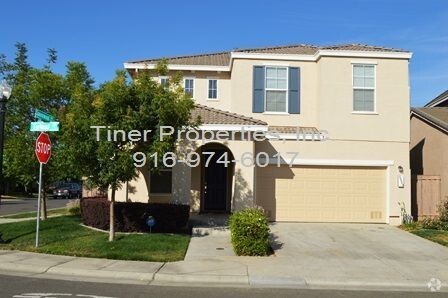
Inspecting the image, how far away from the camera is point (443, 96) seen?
27109mm

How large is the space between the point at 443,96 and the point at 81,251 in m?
21.4

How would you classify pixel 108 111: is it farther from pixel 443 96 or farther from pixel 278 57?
pixel 443 96

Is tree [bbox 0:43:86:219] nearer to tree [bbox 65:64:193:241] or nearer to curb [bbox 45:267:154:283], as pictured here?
tree [bbox 65:64:193:241]

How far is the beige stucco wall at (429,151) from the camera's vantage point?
67.2 ft

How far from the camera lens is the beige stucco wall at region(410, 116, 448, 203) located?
20.5 metres

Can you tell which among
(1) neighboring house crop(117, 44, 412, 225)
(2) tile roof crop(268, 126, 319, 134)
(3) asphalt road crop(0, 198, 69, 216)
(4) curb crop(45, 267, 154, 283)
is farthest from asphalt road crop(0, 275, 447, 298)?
(3) asphalt road crop(0, 198, 69, 216)

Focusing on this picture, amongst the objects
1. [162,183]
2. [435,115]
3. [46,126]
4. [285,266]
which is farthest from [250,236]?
[435,115]

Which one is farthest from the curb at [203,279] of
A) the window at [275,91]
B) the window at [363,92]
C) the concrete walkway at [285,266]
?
the window at [363,92]

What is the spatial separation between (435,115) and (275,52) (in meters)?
7.83

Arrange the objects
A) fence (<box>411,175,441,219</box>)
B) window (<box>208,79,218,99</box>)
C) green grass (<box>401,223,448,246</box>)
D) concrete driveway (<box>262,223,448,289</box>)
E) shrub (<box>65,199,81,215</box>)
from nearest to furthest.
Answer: concrete driveway (<box>262,223,448,289</box>)
green grass (<box>401,223,448,246</box>)
fence (<box>411,175,441,219</box>)
shrub (<box>65,199,81,215</box>)
window (<box>208,79,218,99</box>)

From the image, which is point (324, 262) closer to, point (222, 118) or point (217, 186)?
point (222, 118)

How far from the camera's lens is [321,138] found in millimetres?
19938

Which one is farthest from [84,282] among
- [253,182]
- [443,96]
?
[443,96]

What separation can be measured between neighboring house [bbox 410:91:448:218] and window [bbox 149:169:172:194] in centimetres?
981
